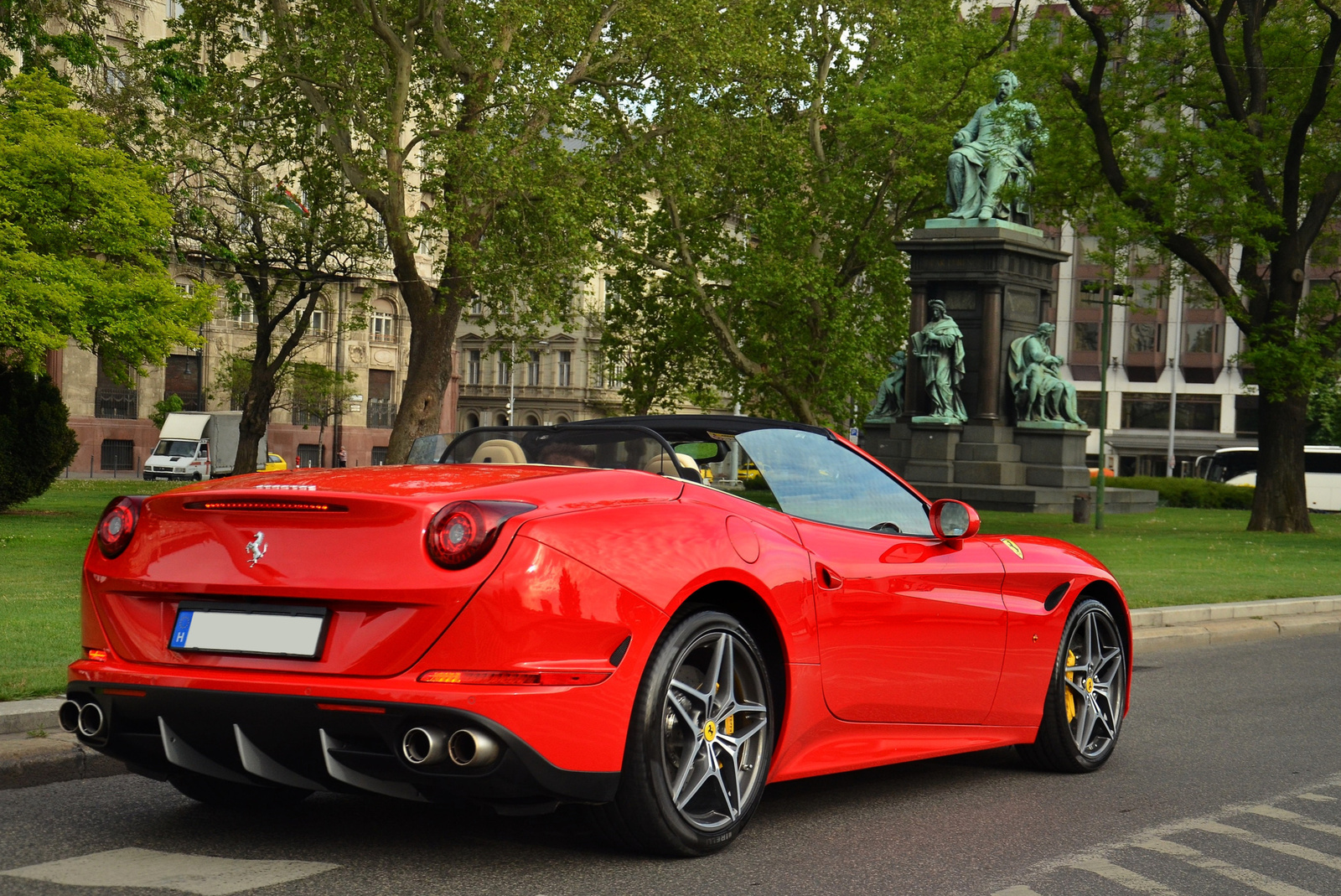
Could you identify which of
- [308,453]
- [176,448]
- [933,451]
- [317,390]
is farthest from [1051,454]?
[308,453]

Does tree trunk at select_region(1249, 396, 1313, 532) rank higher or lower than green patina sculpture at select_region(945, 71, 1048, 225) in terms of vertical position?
lower

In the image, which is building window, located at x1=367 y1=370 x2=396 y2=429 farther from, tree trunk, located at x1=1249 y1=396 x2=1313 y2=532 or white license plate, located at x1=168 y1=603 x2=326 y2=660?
white license plate, located at x1=168 y1=603 x2=326 y2=660

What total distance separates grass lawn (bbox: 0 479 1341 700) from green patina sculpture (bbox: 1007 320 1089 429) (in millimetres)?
2197

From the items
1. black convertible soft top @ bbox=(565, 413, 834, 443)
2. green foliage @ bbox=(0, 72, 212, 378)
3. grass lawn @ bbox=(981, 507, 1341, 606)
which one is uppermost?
green foliage @ bbox=(0, 72, 212, 378)

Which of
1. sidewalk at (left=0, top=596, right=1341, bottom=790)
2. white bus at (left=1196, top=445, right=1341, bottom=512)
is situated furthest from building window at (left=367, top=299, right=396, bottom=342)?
sidewalk at (left=0, top=596, right=1341, bottom=790)

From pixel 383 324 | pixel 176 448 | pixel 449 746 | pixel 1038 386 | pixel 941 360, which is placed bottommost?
pixel 176 448

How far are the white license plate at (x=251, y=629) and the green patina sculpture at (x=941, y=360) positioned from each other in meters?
27.9

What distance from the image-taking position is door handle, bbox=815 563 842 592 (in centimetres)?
526

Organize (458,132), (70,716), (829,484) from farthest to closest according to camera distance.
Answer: (458,132) < (829,484) < (70,716)

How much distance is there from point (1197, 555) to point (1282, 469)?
875 cm

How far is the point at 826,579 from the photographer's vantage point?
17.4 ft

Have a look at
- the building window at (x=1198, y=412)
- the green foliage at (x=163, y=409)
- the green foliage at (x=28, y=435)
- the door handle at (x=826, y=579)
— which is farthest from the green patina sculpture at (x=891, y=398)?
the building window at (x=1198, y=412)

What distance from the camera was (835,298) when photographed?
1672 inches

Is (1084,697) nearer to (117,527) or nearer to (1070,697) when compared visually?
(1070,697)
